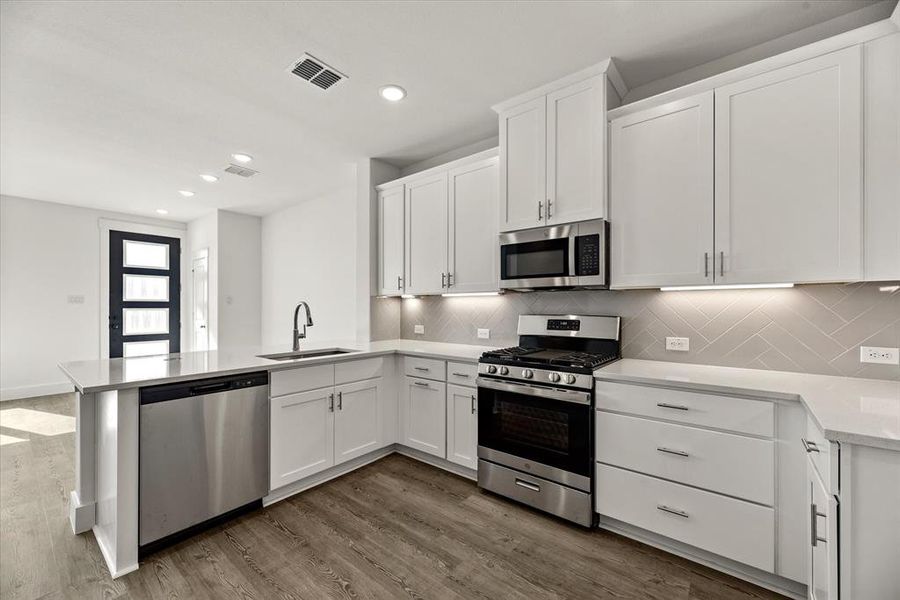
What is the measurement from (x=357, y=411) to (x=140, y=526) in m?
1.37

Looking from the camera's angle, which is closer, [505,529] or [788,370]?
[788,370]

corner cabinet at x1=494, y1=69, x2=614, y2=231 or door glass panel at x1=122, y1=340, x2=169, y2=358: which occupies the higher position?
corner cabinet at x1=494, y1=69, x2=614, y2=231

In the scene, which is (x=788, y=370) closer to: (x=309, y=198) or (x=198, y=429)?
(x=198, y=429)

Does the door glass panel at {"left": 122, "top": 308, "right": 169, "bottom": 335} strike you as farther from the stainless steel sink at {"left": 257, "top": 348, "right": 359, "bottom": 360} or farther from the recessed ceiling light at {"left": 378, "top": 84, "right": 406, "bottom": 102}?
the recessed ceiling light at {"left": 378, "top": 84, "right": 406, "bottom": 102}

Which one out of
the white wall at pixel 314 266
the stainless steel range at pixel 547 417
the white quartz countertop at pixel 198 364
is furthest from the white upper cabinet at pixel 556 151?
the white wall at pixel 314 266

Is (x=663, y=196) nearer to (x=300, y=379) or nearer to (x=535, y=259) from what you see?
(x=535, y=259)

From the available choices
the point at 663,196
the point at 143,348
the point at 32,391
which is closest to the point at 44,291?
the point at 32,391

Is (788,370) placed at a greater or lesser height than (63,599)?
greater

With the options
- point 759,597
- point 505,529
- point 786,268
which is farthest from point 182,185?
point 759,597

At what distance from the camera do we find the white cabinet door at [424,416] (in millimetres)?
2986

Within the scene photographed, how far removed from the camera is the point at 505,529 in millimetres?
2232

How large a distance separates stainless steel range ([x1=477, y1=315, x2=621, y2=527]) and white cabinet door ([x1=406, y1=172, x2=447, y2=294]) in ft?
3.40

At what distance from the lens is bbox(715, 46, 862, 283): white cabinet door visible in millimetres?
1734

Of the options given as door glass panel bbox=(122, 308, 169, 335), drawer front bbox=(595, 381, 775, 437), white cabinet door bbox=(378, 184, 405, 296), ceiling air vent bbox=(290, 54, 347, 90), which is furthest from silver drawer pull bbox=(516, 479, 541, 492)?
door glass panel bbox=(122, 308, 169, 335)
